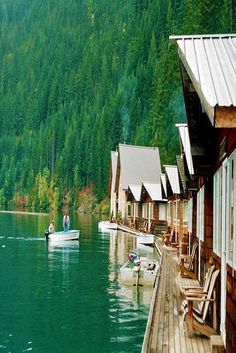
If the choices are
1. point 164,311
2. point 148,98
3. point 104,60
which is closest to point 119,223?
point 164,311

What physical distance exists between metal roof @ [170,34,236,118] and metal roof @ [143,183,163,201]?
125 ft

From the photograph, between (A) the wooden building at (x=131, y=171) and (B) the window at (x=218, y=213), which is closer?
(B) the window at (x=218, y=213)

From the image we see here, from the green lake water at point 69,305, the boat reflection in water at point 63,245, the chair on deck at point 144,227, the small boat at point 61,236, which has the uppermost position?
the chair on deck at point 144,227

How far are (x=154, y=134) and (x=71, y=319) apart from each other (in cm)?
7955

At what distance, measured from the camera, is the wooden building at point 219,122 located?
19.6 feet

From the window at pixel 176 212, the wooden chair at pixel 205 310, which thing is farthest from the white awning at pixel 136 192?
the wooden chair at pixel 205 310

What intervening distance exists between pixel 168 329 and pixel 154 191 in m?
37.8

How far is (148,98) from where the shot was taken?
127m

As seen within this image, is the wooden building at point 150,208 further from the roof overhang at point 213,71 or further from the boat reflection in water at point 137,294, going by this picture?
the roof overhang at point 213,71

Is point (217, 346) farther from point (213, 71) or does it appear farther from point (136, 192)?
point (136, 192)

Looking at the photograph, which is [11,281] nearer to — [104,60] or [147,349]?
[147,349]

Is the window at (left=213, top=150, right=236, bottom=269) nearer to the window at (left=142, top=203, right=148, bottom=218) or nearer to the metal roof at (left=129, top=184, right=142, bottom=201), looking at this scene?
the window at (left=142, top=203, right=148, bottom=218)

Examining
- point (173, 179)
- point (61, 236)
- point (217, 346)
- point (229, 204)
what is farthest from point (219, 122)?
point (61, 236)

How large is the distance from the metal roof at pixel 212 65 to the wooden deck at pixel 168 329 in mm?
4376
